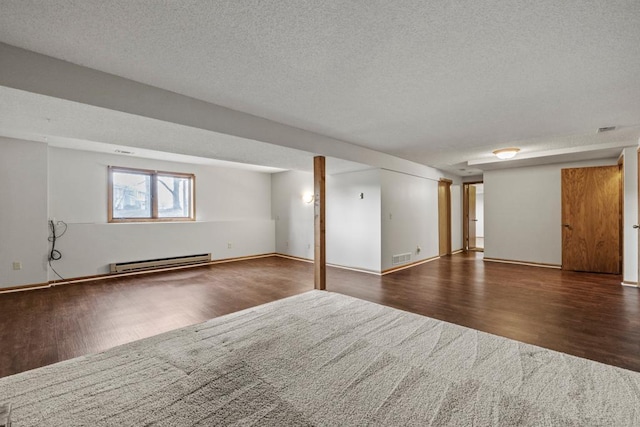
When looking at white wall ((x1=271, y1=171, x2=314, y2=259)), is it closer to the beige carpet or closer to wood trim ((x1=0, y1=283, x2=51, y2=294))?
the beige carpet

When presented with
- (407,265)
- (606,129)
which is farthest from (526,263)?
(606,129)

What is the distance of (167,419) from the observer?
1.69 meters

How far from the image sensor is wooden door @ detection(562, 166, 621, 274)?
221 inches

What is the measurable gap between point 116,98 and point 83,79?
0.81ft

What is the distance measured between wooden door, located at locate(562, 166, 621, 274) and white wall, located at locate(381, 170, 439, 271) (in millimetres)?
2719

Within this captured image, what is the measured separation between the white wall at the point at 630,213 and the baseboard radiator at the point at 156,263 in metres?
8.42

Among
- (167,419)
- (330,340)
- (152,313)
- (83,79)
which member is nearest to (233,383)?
(167,419)

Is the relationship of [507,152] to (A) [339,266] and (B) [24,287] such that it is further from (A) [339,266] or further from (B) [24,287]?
(B) [24,287]

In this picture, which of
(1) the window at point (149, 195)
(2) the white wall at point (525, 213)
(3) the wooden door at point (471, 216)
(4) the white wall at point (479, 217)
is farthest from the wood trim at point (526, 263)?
(1) the window at point (149, 195)

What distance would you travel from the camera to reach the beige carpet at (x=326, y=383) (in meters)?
1.72

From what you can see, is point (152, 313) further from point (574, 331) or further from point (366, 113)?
point (574, 331)

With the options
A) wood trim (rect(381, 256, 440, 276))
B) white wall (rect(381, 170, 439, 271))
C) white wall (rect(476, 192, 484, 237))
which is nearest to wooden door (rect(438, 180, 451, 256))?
white wall (rect(381, 170, 439, 271))

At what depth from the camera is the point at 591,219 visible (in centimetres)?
581

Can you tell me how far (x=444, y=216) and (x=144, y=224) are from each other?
7.73 m
